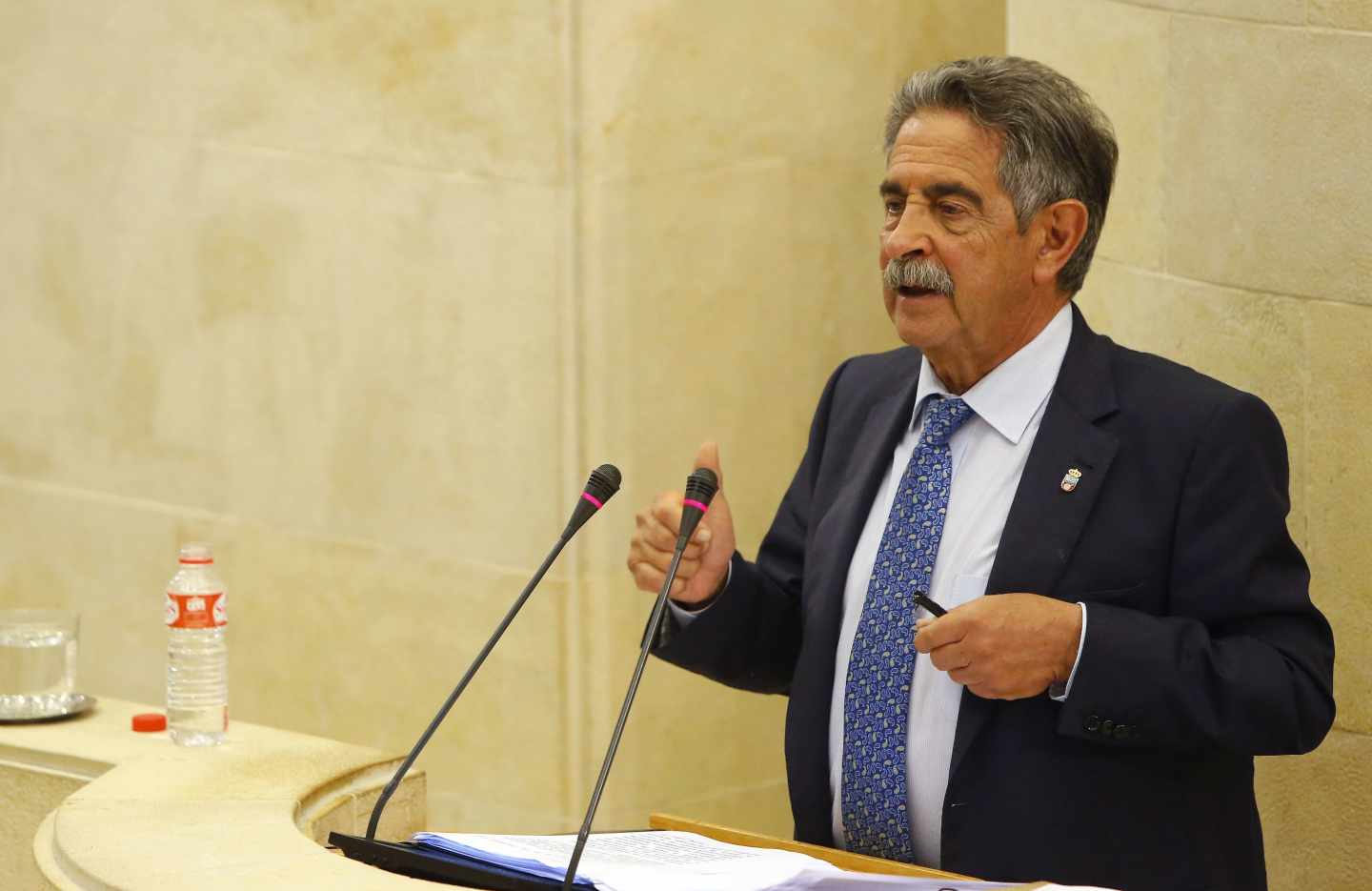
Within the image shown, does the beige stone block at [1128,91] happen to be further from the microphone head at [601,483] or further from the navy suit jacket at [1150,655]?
the microphone head at [601,483]

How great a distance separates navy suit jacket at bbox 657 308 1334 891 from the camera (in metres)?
2.50

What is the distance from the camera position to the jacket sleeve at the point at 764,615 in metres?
2.86

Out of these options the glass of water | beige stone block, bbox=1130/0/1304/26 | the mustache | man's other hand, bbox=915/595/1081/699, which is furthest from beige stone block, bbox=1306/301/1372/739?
the glass of water

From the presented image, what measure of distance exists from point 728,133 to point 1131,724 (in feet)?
7.44

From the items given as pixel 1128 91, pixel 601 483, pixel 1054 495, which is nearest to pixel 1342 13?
pixel 1128 91

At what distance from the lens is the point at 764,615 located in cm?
294

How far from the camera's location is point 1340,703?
351 cm

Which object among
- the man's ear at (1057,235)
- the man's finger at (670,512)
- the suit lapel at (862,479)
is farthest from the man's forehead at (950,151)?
the man's finger at (670,512)

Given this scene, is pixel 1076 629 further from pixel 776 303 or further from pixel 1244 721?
pixel 776 303

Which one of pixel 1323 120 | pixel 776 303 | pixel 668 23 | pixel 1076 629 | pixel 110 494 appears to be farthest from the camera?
pixel 110 494

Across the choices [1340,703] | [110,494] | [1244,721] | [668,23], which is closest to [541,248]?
[668,23]

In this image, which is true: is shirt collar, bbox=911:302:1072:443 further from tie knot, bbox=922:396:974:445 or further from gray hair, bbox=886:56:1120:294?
gray hair, bbox=886:56:1120:294

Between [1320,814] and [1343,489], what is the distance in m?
0.61

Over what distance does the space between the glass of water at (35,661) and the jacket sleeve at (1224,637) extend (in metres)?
1.68
